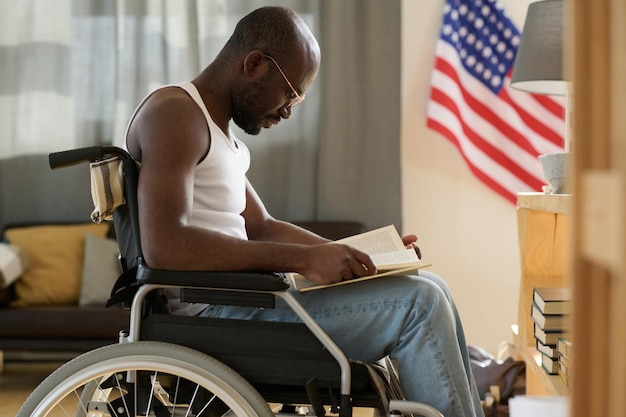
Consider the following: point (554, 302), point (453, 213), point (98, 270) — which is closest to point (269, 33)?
point (554, 302)

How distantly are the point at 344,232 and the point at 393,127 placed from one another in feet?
1.75

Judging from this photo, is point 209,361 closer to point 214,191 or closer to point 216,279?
point 216,279

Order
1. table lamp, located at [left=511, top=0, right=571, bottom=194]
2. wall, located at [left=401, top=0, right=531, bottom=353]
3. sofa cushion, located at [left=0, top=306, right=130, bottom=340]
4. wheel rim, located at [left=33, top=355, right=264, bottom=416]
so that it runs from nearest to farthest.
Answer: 1. wheel rim, located at [left=33, top=355, right=264, bottom=416]
2. table lamp, located at [left=511, top=0, right=571, bottom=194]
3. sofa cushion, located at [left=0, top=306, right=130, bottom=340]
4. wall, located at [left=401, top=0, right=531, bottom=353]

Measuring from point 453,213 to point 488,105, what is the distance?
0.50m

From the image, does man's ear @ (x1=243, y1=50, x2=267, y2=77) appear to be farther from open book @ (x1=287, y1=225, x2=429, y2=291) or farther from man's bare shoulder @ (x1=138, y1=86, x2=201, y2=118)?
open book @ (x1=287, y1=225, x2=429, y2=291)

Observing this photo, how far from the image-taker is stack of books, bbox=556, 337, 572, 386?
1.69 m

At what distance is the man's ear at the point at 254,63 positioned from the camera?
167cm

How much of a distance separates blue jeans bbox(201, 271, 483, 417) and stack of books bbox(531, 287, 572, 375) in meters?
0.41

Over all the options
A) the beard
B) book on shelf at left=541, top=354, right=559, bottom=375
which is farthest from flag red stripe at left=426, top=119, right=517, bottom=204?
the beard

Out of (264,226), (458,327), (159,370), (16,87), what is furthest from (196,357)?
(16,87)

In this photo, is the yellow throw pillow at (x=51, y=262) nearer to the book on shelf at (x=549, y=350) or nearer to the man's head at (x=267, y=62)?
the man's head at (x=267, y=62)

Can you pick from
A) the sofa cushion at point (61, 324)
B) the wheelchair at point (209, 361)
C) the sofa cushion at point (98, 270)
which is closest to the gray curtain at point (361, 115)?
the sofa cushion at point (98, 270)

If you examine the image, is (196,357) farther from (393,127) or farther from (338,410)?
(393,127)

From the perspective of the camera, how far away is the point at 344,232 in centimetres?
357
